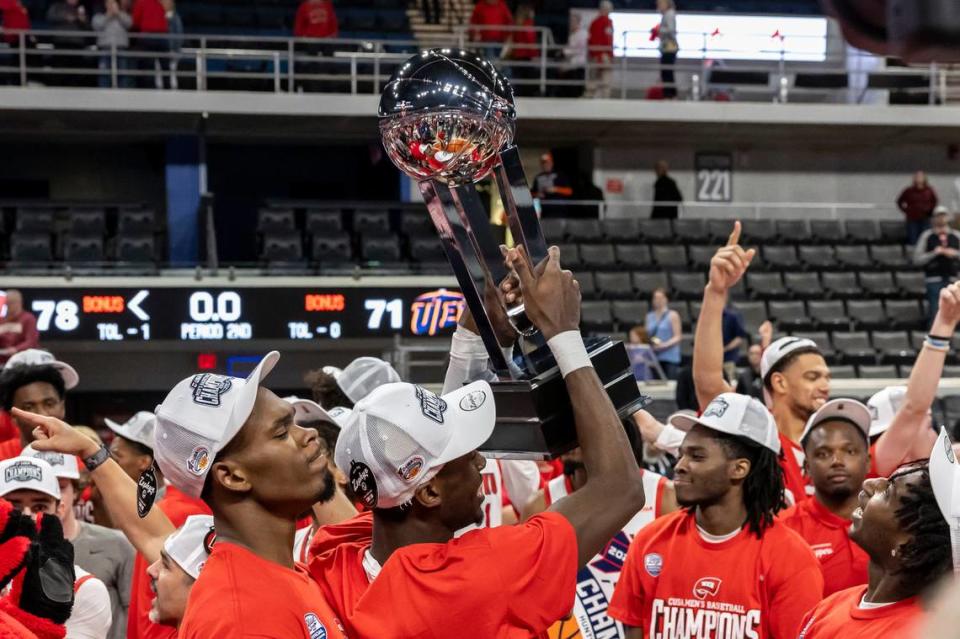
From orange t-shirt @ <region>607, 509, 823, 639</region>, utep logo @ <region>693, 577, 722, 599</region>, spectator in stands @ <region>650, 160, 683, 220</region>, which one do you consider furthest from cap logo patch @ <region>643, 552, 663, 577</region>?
spectator in stands @ <region>650, 160, 683, 220</region>

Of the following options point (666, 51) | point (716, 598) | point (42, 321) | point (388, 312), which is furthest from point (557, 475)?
point (666, 51)

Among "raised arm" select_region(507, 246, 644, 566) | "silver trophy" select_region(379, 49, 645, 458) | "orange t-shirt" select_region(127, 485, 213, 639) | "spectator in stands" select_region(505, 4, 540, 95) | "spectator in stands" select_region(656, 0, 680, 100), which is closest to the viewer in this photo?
"raised arm" select_region(507, 246, 644, 566)

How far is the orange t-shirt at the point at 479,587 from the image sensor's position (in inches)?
97.4

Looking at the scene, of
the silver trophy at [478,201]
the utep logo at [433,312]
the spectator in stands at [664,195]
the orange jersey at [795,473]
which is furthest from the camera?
the spectator in stands at [664,195]

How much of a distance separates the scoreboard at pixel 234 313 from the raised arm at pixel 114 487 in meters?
8.59

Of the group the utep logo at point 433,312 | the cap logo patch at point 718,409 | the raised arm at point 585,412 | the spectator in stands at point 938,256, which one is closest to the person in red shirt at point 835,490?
the cap logo patch at point 718,409

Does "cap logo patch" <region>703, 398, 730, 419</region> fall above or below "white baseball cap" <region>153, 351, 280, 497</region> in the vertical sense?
below

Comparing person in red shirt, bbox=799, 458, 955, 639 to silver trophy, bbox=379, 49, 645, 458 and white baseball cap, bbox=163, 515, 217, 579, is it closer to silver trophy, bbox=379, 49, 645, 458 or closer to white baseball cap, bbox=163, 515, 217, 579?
silver trophy, bbox=379, 49, 645, 458

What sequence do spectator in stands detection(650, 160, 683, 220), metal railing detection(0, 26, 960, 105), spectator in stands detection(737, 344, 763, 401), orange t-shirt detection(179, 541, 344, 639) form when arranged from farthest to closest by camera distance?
spectator in stands detection(650, 160, 683, 220), metal railing detection(0, 26, 960, 105), spectator in stands detection(737, 344, 763, 401), orange t-shirt detection(179, 541, 344, 639)

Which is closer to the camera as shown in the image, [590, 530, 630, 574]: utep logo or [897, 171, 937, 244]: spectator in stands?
[590, 530, 630, 574]: utep logo

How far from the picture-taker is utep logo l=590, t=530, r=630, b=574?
15.2ft

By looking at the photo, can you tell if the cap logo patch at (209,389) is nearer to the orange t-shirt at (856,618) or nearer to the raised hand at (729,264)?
the orange t-shirt at (856,618)

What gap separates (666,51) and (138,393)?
26.4 feet

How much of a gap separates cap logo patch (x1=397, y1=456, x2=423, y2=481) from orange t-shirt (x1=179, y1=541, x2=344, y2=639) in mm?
295
